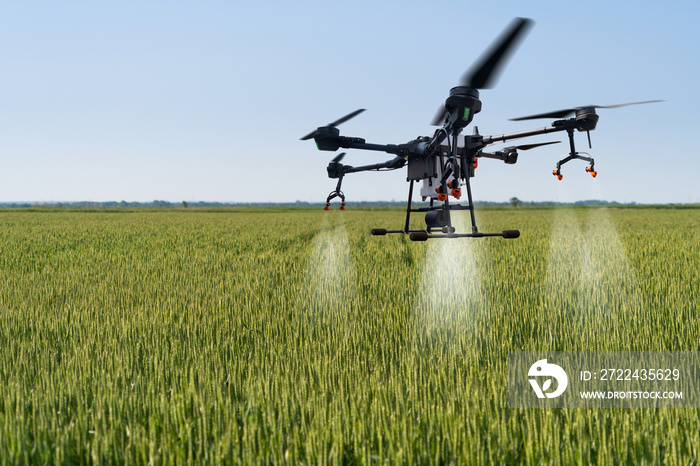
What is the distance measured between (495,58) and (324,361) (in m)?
2.95

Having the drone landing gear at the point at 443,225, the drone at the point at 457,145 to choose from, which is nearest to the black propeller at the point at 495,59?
the drone at the point at 457,145

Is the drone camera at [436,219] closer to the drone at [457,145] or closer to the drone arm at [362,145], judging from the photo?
the drone at [457,145]

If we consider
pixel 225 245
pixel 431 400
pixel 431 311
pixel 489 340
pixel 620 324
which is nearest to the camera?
pixel 431 400

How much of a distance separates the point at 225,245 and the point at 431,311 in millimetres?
11671

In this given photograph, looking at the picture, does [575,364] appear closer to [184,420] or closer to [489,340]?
[489,340]

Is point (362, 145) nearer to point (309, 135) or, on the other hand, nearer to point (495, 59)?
point (309, 135)

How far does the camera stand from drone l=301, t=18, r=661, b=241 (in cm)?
387

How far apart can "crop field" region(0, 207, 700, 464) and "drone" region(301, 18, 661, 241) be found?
1303mm

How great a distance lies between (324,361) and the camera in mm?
3389

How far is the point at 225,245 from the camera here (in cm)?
1550

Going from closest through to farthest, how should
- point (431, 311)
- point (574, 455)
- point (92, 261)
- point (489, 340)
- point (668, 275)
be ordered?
point (574, 455)
point (489, 340)
point (431, 311)
point (668, 275)
point (92, 261)

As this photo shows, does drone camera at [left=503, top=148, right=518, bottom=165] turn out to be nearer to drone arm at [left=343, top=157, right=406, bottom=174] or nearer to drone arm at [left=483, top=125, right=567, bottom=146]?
drone arm at [left=483, top=125, right=567, bottom=146]

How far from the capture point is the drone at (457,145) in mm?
3872

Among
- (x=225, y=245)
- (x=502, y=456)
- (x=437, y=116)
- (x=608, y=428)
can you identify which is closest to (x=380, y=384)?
(x=502, y=456)
